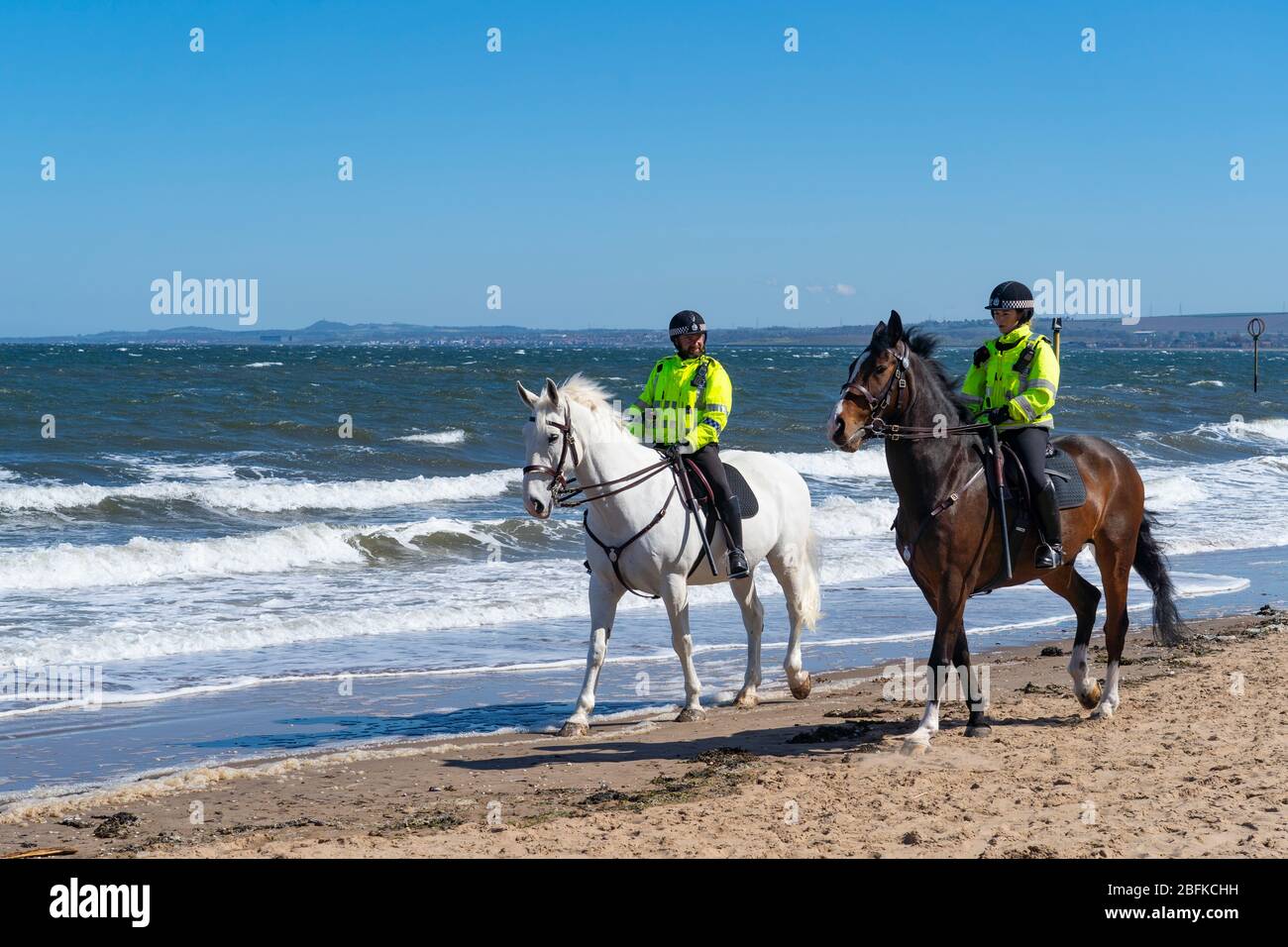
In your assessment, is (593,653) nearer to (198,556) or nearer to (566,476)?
(566,476)

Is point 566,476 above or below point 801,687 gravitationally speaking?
above

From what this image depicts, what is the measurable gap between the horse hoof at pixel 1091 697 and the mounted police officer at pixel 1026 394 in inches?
44.6

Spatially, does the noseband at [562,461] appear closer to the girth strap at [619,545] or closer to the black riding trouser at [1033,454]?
the girth strap at [619,545]

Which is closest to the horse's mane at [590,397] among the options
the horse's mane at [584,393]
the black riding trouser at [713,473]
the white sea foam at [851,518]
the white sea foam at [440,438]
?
the horse's mane at [584,393]

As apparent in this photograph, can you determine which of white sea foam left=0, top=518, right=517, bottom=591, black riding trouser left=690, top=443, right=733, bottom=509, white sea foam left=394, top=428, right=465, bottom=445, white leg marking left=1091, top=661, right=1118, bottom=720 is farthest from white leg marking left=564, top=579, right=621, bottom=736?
white sea foam left=394, top=428, right=465, bottom=445

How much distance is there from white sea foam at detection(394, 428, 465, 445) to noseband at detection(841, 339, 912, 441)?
26051 mm

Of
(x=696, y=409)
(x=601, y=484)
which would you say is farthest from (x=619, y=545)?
(x=696, y=409)

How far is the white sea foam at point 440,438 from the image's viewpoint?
33562 millimetres

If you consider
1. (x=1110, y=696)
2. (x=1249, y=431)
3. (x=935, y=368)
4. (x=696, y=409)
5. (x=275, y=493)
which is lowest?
(x=1110, y=696)

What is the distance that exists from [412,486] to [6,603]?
1172cm

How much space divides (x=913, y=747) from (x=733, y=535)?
7.30ft

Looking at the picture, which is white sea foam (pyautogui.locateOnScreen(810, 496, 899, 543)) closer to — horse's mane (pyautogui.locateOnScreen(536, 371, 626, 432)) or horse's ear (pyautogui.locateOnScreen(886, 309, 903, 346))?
horse's mane (pyautogui.locateOnScreen(536, 371, 626, 432))

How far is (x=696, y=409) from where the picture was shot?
9.53 meters
